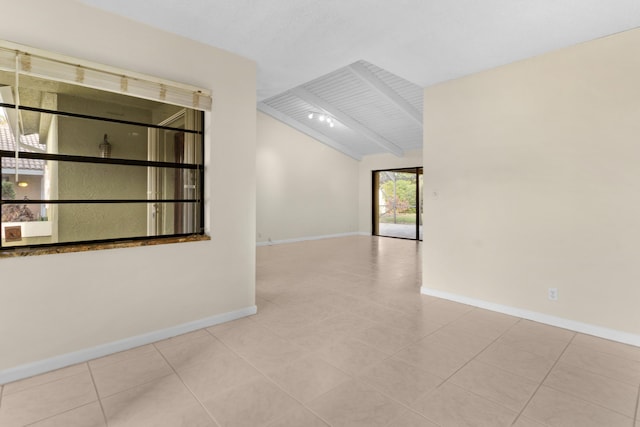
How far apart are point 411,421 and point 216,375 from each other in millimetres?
1254

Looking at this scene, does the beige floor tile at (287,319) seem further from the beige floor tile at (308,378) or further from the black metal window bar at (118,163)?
the black metal window bar at (118,163)

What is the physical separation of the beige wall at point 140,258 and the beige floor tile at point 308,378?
1129 millimetres

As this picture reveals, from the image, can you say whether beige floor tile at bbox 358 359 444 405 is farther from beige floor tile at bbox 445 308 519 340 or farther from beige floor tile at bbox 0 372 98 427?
beige floor tile at bbox 0 372 98 427

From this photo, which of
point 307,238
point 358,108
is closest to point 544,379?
point 358,108

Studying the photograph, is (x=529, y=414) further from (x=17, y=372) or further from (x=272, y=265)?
(x=272, y=265)

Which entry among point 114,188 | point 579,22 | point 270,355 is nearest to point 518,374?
point 270,355

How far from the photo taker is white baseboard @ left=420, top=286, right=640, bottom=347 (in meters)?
2.61

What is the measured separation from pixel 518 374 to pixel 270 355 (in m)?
1.74

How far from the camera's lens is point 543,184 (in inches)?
119

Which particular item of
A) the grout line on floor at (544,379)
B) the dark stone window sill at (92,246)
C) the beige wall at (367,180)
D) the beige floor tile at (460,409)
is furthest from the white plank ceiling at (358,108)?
the beige floor tile at (460,409)

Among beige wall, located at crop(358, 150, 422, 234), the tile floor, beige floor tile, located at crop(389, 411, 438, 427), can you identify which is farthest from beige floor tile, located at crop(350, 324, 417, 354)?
beige wall, located at crop(358, 150, 422, 234)

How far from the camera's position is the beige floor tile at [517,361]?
2123 mm

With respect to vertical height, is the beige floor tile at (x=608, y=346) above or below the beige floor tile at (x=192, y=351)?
below

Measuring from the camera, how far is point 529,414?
1.70 meters
